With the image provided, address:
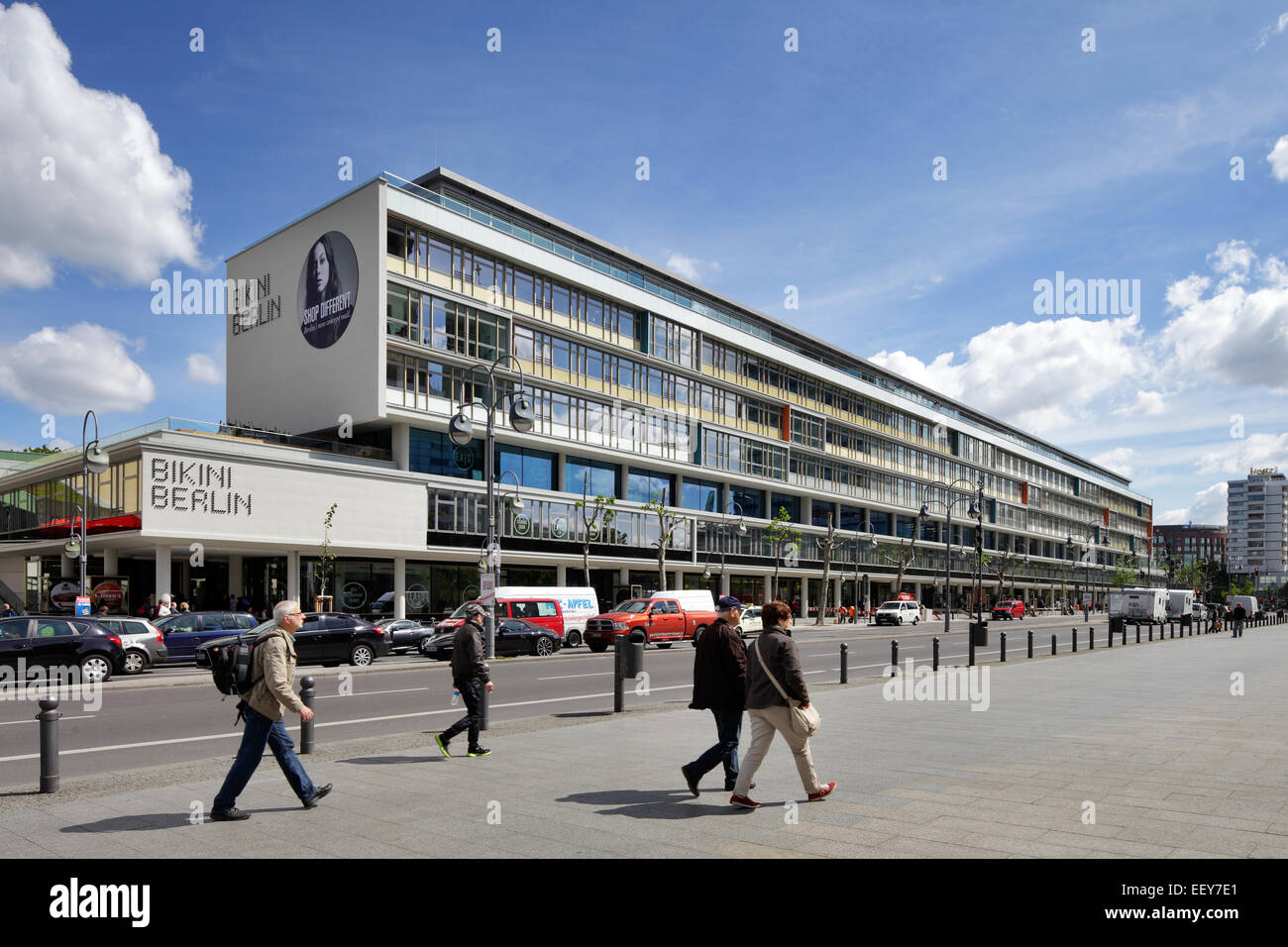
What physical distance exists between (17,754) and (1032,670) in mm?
20295

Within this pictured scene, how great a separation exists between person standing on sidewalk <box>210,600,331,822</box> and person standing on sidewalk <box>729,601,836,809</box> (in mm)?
3544

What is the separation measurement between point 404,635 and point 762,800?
25203mm

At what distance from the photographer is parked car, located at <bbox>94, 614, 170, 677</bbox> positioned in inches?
890

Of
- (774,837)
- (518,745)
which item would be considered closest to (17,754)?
(518,745)

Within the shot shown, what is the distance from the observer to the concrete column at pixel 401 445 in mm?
44281

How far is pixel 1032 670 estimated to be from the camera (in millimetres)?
22594

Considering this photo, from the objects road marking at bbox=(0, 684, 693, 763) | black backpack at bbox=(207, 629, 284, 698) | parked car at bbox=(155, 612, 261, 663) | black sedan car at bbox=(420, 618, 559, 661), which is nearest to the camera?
black backpack at bbox=(207, 629, 284, 698)

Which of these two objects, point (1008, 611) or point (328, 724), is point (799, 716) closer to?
point (328, 724)

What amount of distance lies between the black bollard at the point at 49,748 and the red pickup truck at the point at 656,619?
2464 cm

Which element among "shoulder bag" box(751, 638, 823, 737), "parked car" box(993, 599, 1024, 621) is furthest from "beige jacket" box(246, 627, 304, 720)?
"parked car" box(993, 599, 1024, 621)

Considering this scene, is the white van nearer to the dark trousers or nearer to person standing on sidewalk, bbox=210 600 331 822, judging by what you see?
the dark trousers

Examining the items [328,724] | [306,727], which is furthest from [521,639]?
[306,727]

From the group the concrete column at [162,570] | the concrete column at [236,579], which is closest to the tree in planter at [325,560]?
the concrete column at [236,579]

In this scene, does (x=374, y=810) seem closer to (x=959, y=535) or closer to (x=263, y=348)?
(x=263, y=348)
